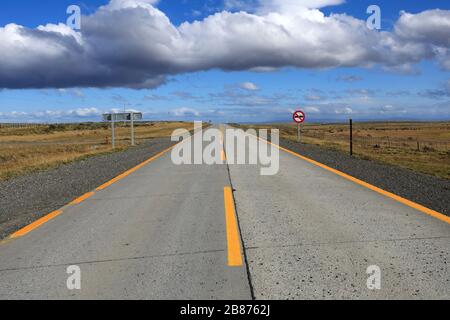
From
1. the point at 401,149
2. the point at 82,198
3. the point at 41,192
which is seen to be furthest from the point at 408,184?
the point at 401,149

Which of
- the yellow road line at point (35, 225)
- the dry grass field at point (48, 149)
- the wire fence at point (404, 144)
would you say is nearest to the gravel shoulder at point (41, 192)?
the yellow road line at point (35, 225)

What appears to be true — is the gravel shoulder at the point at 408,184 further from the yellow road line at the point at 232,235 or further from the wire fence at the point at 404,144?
the wire fence at the point at 404,144

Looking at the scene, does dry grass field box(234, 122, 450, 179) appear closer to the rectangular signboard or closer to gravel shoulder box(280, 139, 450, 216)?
gravel shoulder box(280, 139, 450, 216)

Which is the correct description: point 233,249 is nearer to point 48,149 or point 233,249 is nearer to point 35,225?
point 35,225

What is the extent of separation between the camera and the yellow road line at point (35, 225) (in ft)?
21.5

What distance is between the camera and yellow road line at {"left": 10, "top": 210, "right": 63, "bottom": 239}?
21.5 feet

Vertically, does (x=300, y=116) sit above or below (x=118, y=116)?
below

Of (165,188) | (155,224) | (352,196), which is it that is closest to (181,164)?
(165,188)

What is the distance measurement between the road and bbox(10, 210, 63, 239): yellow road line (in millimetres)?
115

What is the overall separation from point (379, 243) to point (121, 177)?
9.20 meters

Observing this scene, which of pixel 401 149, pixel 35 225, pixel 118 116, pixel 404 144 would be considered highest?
pixel 118 116

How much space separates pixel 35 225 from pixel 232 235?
3.32 m

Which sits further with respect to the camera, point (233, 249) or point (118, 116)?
point (118, 116)

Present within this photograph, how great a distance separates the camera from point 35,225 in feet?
23.3
